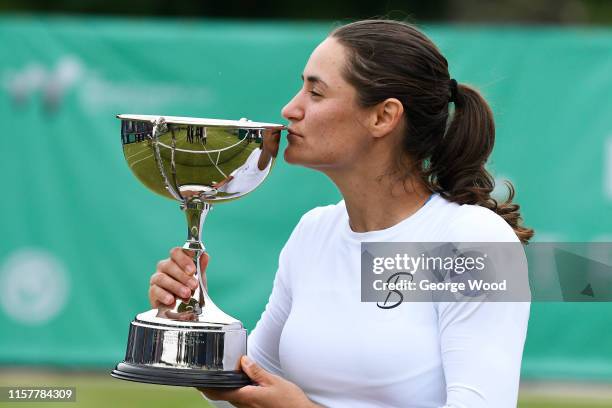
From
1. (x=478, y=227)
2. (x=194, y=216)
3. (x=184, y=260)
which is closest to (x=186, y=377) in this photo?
(x=184, y=260)

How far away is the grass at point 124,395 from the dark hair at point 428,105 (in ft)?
11.3

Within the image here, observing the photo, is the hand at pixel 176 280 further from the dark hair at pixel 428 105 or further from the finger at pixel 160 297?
the dark hair at pixel 428 105

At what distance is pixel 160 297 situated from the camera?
2.50m

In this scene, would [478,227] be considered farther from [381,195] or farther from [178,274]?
[178,274]

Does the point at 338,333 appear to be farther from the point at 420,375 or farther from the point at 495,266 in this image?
the point at 495,266

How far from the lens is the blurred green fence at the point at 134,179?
6.36 m

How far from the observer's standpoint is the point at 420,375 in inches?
90.9

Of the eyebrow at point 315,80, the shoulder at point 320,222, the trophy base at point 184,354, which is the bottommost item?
the trophy base at point 184,354

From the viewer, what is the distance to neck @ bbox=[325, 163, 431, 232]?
8.18ft

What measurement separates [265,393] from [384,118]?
63 cm

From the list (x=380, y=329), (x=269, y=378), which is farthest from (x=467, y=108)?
(x=269, y=378)

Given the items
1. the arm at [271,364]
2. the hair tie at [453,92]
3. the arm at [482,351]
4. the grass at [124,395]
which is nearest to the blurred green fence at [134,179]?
the grass at [124,395]

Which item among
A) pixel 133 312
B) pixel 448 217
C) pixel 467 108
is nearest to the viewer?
pixel 448 217

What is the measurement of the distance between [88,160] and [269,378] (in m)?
4.33
